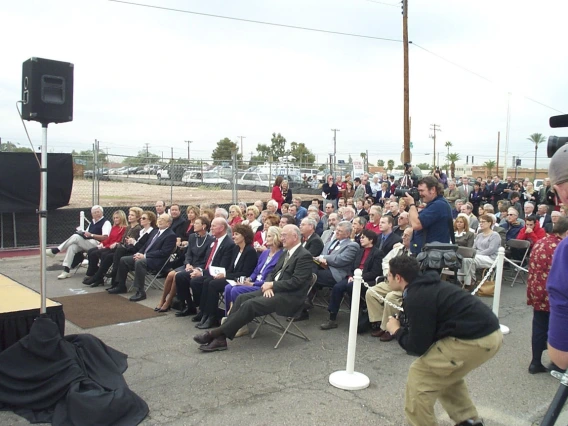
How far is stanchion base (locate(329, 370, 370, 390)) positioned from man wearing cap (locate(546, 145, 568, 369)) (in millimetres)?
2804

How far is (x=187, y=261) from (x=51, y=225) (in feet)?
22.3

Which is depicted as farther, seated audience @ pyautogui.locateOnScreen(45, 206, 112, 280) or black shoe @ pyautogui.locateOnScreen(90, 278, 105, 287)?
seated audience @ pyautogui.locateOnScreen(45, 206, 112, 280)

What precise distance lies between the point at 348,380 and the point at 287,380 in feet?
1.87

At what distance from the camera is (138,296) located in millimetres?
7617

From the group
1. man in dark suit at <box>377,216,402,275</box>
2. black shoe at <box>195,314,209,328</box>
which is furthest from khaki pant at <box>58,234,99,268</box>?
man in dark suit at <box>377,216,402,275</box>

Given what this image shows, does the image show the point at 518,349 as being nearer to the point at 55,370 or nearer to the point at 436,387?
the point at 436,387

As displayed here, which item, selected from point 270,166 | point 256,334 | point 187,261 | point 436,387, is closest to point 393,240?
point 256,334

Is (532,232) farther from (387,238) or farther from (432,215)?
(432,215)

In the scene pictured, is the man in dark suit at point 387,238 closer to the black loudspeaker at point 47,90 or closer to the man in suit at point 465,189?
the black loudspeaker at point 47,90

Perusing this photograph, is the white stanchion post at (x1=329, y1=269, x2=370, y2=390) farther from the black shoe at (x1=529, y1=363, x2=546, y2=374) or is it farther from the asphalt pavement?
the black shoe at (x1=529, y1=363, x2=546, y2=374)

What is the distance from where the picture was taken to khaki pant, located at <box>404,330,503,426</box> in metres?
3.14

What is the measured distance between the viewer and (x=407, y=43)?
1698cm

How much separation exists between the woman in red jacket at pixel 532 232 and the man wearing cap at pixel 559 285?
26.2ft

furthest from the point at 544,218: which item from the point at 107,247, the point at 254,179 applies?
the point at 254,179
